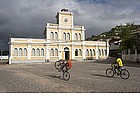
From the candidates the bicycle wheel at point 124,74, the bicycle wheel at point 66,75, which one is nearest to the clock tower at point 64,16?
the bicycle wheel at point 66,75

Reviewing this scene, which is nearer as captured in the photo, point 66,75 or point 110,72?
point 66,75

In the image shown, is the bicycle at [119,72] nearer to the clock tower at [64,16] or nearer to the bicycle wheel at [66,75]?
the bicycle wheel at [66,75]

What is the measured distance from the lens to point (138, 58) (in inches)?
476

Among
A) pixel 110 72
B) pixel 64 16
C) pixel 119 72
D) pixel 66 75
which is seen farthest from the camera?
pixel 64 16

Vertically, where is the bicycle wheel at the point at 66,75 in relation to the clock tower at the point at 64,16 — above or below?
below

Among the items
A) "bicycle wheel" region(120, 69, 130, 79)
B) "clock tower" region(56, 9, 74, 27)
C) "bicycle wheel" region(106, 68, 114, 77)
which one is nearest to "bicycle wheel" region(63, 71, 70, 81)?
"bicycle wheel" region(106, 68, 114, 77)

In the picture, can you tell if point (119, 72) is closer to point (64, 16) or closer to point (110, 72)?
point (110, 72)

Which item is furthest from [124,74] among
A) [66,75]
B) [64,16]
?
[64,16]
